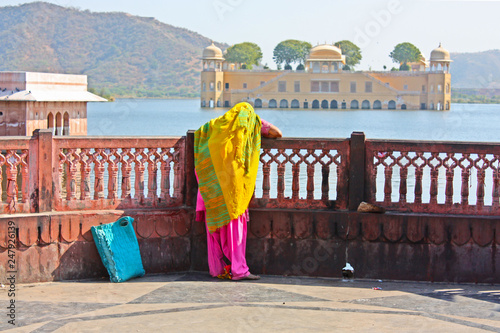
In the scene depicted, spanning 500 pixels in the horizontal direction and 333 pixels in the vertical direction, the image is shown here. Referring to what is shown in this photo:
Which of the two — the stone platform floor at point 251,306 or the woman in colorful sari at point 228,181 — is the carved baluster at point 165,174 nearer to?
the woman in colorful sari at point 228,181

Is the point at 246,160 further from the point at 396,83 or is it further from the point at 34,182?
the point at 396,83

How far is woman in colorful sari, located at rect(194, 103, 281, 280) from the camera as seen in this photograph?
5.09 metres

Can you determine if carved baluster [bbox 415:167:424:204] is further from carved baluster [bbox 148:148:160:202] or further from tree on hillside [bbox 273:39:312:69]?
tree on hillside [bbox 273:39:312:69]

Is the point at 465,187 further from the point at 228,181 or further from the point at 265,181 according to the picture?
the point at 228,181

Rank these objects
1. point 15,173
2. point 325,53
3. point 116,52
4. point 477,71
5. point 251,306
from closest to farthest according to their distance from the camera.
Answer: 1. point 251,306
2. point 15,173
3. point 325,53
4. point 116,52
5. point 477,71

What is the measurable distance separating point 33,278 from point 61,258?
226 mm

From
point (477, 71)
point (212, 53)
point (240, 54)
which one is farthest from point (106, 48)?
point (477, 71)

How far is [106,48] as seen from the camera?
129625mm

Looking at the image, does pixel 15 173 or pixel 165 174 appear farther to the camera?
pixel 165 174

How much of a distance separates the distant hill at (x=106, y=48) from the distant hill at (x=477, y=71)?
199ft

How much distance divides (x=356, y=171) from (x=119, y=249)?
1.77m

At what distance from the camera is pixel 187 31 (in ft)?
540

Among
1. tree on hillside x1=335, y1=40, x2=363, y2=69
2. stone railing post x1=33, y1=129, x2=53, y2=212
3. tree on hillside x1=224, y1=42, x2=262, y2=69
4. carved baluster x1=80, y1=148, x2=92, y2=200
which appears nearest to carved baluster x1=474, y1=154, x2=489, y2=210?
carved baluster x1=80, y1=148, x2=92, y2=200

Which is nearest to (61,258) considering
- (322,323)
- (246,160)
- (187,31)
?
(246,160)
